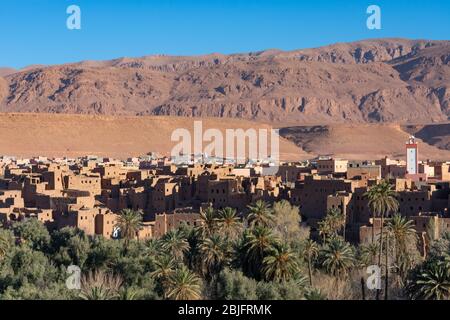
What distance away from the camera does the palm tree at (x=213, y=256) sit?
31.8m

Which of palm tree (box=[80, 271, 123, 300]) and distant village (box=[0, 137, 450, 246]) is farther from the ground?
distant village (box=[0, 137, 450, 246])

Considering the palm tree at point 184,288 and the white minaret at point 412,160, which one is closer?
the palm tree at point 184,288

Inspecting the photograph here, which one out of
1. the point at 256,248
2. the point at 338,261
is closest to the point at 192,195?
the point at 338,261

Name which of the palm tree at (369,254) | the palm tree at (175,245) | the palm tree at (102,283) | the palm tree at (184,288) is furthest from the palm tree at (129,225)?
the palm tree at (184,288)

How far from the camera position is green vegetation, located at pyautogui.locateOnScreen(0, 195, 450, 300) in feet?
87.5

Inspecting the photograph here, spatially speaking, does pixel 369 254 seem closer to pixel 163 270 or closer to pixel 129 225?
pixel 163 270

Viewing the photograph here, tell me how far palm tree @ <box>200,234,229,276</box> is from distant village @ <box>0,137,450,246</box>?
10078 millimetres

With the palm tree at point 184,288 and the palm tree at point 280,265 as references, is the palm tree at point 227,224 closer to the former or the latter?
the palm tree at point 280,265

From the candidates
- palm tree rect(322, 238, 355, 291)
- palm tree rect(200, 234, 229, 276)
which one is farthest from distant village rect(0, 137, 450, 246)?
palm tree rect(200, 234, 229, 276)

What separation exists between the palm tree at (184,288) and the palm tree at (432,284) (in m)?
6.66

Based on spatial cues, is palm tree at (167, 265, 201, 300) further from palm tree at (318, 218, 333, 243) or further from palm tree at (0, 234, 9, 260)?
palm tree at (318, 218, 333, 243)

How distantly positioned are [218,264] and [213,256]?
1.08 ft

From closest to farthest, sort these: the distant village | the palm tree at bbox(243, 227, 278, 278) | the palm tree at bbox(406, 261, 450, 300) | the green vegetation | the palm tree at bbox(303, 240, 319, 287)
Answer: the green vegetation
the palm tree at bbox(406, 261, 450, 300)
the palm tree at bbox(243, 227, 278, 278)
the palm tree at bbox(303, 240, 319, 287)
the distant village

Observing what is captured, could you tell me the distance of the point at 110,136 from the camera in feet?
412
